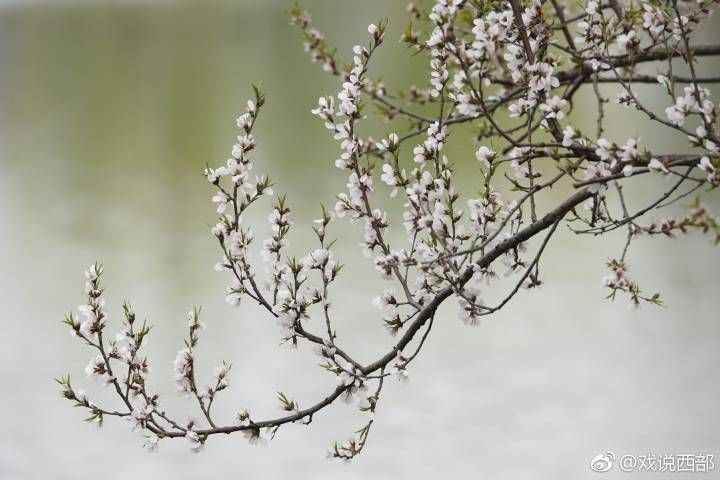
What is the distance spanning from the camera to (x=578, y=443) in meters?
7.52

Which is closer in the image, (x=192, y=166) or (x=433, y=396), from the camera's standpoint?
(x=433, y=396)

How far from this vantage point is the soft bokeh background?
294 inches

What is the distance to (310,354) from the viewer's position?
9.83m

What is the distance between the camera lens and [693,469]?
6.98 meters

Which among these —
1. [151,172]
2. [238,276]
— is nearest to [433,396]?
[238,276]

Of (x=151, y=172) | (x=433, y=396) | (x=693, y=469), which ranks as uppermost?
(x=151, y=172)

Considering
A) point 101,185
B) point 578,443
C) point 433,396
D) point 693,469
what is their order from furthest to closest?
1. point 101,185
2. point 433,396
3. point 578,443
4. point 693,469

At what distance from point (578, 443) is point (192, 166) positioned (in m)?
15.7

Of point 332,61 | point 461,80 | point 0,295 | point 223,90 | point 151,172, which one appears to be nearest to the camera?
point 461,80

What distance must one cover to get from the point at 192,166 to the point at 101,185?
3.08 m

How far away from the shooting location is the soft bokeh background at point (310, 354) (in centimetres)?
746

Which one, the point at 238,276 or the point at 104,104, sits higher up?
the point at 104,104

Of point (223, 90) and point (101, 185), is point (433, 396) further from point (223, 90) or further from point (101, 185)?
point (223, 90)

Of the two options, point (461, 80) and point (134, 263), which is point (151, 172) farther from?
point (461, 80)
